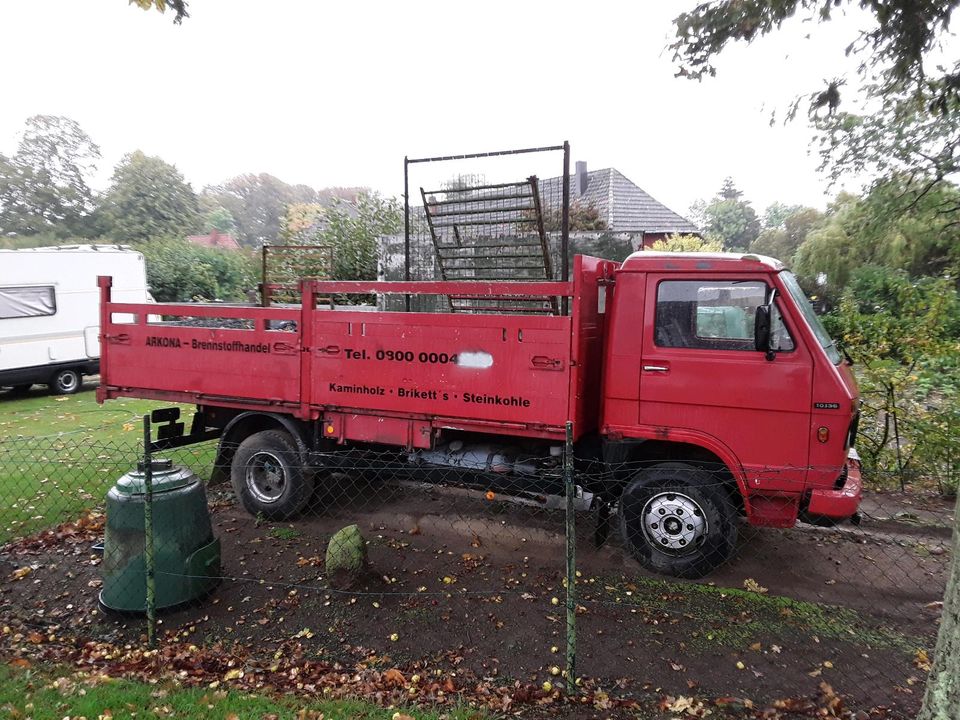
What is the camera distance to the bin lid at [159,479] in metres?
4.41

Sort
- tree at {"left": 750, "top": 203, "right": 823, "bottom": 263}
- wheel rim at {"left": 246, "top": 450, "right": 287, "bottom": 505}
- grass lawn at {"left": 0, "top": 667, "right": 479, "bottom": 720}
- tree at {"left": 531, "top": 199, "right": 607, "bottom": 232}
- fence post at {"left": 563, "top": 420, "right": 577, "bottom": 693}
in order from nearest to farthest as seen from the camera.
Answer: grass lawn at {"left": 0, "top": 667, "right": 479, "bottom": 720}
fence post at {"left": 563, "top": 420, "right": 577, "bottom": 693}
wheel rim at {"left": 246, "top": 450, "right": 287, "bottom": 505}
tree at {"left": 531, "top": 199, "right": 607, "bottom": 232}
tree at {"left": 750, "top": 203, "right": 823, "bottom": 263}

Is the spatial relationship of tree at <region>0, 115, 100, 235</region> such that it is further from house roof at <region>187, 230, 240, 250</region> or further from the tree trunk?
the tree trunk

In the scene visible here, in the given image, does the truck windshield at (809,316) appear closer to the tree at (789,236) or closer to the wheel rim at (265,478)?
the wheel rim at (265,478)

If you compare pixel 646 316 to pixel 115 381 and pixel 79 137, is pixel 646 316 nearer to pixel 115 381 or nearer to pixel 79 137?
pixel 115 381

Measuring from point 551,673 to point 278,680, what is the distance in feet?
5.14

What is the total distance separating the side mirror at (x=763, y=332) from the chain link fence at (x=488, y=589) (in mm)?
1016

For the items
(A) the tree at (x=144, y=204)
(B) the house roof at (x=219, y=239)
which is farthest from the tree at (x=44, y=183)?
(B) the house roof at (x=219, y=239)

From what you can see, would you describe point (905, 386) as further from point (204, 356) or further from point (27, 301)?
point (27, 301)

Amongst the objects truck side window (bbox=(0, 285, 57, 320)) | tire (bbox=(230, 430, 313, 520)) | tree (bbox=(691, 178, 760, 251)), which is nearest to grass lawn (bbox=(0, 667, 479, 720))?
tire (bbox=(230, 430, 313, 520))

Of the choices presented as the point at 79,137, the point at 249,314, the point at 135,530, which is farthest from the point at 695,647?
the point at 79,137

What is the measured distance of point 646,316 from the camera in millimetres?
4922

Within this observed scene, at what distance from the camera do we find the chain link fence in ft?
12.0

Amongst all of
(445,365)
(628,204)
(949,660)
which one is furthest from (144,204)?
(949,660)

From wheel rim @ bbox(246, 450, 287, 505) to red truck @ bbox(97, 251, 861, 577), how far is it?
0.44 m
